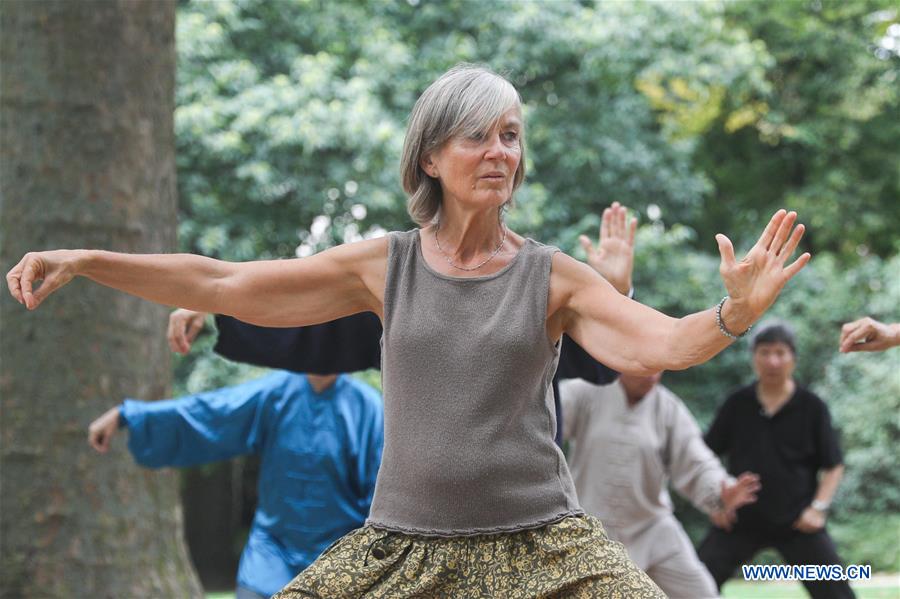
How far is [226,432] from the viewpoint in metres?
6.03

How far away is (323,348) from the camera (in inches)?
193

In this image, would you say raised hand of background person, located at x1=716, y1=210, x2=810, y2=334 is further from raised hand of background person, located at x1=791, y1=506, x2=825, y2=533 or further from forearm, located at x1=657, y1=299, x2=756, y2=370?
raised hand of background person, located at x1=791, y1=506, x2=825, y2=533

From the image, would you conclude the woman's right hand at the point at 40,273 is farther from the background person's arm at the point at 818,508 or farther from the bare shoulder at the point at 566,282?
the background person's arm at the point at 818,508

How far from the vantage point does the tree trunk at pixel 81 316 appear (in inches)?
276

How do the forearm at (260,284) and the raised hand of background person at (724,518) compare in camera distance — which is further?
the raised hand of background person at (724,518)

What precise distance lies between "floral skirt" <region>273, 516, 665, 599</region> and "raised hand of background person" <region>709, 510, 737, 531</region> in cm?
444

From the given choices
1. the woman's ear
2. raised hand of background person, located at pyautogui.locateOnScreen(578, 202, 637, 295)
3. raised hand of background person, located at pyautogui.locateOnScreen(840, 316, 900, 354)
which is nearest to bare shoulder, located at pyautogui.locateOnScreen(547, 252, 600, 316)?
the woman's ear

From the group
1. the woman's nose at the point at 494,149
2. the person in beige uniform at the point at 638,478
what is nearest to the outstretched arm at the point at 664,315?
the woman's nose at the point at 494,149

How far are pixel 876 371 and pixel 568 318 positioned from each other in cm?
1533

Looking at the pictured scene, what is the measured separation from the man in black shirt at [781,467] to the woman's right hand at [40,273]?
518 centimetres

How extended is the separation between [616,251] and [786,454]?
3.12 meters

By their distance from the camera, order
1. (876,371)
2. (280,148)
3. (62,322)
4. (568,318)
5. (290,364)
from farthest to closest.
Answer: (876,371) → (280,148) → (62,322) → (290,364) → (568,318)

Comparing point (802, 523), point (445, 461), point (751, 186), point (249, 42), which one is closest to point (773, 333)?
point (802, 523)

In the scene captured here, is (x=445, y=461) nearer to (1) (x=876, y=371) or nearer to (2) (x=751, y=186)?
(1) (x=876, y=371)
